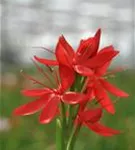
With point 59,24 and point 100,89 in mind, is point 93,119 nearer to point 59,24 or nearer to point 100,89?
point 100,89

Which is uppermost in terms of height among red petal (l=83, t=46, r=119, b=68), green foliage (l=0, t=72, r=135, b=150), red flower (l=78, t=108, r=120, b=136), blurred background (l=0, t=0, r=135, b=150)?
blurred background (l=0, t=0, r=135, b=150)

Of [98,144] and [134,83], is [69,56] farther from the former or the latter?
[134,83]

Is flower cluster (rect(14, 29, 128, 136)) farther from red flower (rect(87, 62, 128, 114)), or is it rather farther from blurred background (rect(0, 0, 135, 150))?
blurred background (rect(0, 0, 135, 150))

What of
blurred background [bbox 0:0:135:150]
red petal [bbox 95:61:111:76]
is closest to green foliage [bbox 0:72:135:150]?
red petal [bbox 95:61:111:76]

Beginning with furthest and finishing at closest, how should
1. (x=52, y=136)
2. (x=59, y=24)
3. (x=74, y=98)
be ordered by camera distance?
(x=59, y=24) < (x=52, y=136) < (x=74, y=98)

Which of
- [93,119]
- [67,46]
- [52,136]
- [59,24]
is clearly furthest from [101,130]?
[59,24]

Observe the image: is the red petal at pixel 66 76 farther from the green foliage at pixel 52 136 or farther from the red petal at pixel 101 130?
the green foliage at pixel 52 136
